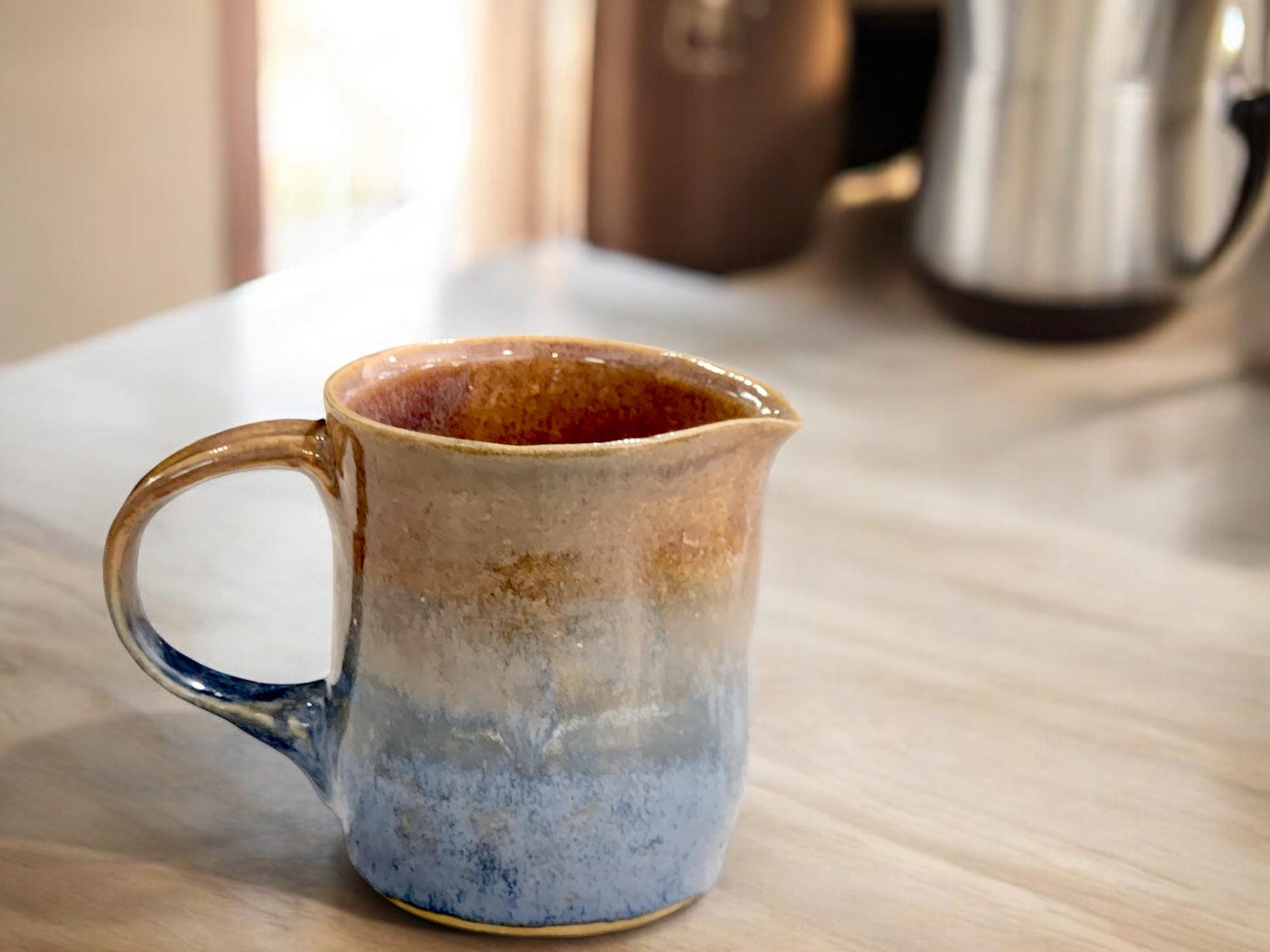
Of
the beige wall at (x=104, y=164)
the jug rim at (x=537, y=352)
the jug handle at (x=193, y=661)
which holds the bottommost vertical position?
the beige wall at (x=104, y=164)

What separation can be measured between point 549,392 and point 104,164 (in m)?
1.49

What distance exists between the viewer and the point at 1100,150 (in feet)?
2.84

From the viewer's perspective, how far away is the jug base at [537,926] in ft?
1.21

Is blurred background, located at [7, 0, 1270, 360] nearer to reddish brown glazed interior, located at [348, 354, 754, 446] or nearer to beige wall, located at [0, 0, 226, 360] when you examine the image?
beige wall, located at [0, 0, 226, 360]

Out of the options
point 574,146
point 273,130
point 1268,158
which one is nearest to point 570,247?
point 574,146

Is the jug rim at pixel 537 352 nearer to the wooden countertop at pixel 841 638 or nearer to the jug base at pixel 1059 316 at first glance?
the wooden countertop at pixel 841 638

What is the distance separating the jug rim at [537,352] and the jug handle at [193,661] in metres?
0.02

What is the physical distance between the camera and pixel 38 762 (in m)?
0.45

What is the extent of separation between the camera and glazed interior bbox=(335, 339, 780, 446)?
401 millimetres

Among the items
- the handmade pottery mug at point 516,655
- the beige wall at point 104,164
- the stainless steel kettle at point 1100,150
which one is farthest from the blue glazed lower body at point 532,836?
the beige wall at point 104,164

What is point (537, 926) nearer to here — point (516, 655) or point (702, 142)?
point (516, 655)

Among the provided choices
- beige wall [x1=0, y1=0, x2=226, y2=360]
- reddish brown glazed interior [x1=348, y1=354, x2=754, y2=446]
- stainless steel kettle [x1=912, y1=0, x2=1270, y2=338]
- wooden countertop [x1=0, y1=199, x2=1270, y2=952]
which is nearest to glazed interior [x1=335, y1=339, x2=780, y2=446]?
reddish brown glazed interior [x1=348, y1=354, x2=754, y2=446]

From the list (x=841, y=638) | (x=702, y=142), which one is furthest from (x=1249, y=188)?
(x=841, y=638)

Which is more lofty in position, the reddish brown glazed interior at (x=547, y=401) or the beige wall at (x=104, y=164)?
the reddish brown glazed interior at (x=547, y=401)
